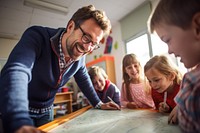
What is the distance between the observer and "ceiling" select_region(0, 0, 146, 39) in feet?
6.93

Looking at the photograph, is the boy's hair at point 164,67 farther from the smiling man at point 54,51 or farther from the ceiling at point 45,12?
the ceiling at point 45,12

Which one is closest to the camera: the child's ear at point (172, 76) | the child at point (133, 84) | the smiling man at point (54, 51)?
the smiling man at point (54, 51)

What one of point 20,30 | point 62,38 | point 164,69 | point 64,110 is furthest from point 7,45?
point 164,69

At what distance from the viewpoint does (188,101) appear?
0.31 metres

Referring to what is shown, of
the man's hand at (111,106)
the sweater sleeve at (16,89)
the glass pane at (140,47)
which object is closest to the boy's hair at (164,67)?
the man's hand at (111,106)

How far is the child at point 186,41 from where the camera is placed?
1.03ft

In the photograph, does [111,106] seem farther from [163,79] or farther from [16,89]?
[16,89]

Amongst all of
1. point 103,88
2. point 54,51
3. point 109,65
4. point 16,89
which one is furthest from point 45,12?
point 16,89

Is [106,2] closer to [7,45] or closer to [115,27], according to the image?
[115,27]

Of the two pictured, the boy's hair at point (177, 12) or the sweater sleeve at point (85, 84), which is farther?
the sweater sleeve at point (85, 84)

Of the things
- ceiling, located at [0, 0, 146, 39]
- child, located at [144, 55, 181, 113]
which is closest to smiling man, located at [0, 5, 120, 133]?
child, located at [144, 55, 181, 113]

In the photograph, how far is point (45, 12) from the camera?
7.52 feet

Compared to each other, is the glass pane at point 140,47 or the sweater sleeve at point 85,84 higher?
the glass pane at point 140,47

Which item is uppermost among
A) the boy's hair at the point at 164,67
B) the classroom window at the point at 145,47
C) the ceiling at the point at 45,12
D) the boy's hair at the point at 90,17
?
the ceiling at the point at 45,12
